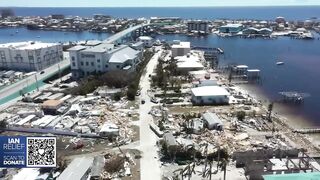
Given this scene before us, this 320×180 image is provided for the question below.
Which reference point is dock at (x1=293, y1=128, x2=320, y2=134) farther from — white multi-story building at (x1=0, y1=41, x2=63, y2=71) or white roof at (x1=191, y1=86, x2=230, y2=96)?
white multi-story building at (x1=0, y1=41, x2=63, y2=71)

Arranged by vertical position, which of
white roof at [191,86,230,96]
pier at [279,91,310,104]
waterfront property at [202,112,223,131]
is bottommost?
pier at [279,91,310,104]

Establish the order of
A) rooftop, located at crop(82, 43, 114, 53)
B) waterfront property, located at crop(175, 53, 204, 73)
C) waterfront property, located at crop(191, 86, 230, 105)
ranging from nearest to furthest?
waterfront property, located at crop(191, 86, 230, 105) → rooftop, located at crop(82, 43, 114, 53) → waterfront property, located at crop(175, 53, 204, 73)

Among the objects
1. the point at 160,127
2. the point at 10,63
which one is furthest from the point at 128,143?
the point at 10,63

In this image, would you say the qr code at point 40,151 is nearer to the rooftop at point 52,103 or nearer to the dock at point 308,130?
the rooftop at point 52,103

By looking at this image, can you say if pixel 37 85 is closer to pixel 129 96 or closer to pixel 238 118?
pixel 129 96

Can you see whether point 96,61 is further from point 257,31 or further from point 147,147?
point 257,31

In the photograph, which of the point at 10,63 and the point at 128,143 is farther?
the point at 10,63

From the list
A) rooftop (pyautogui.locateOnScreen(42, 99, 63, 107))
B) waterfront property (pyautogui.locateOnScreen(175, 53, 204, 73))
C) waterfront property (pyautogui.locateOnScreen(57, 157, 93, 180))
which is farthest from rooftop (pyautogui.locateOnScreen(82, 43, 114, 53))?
waterfront property (pyautogui.locateOnScreen(57, 157, 93, 180))
